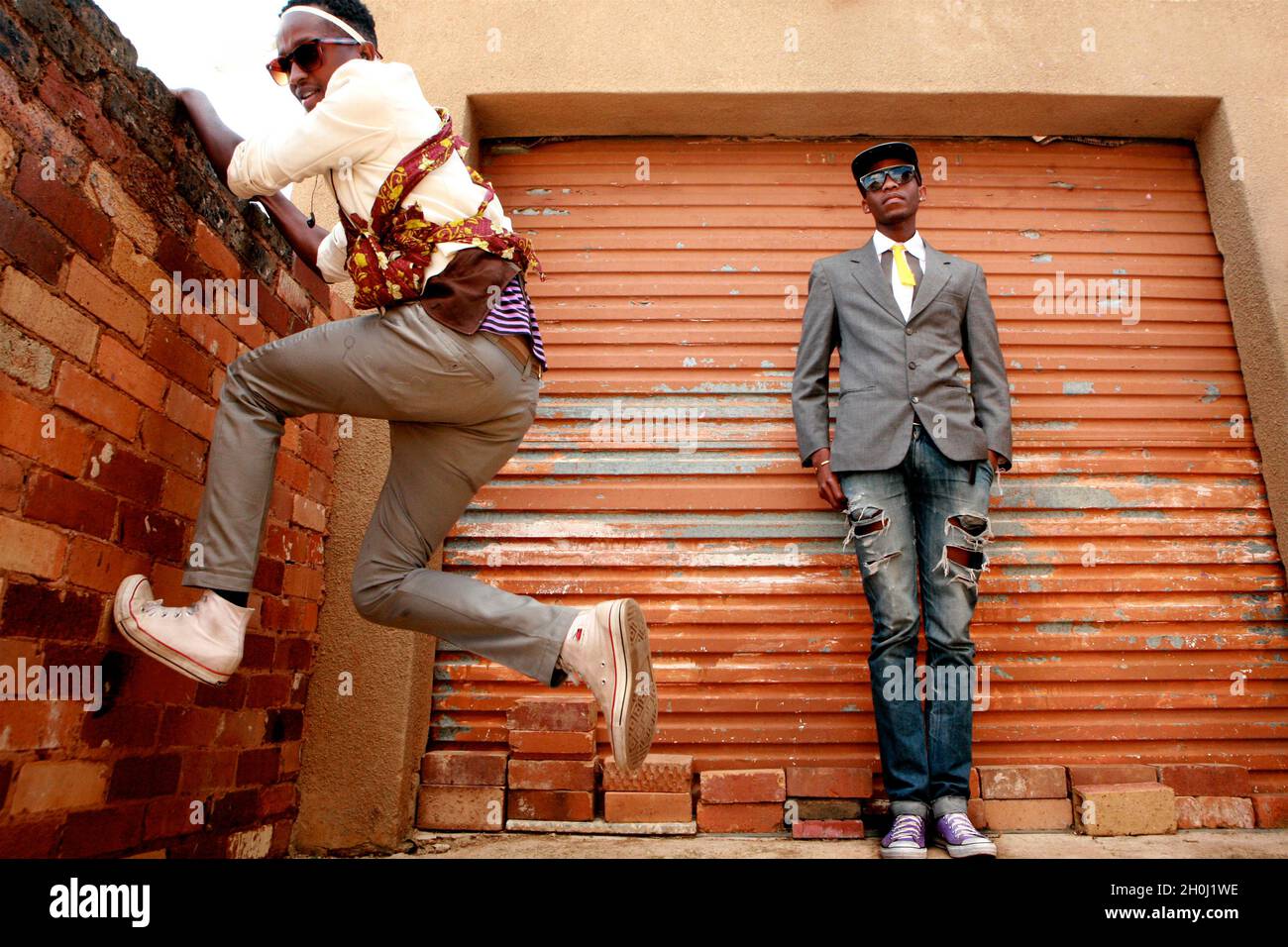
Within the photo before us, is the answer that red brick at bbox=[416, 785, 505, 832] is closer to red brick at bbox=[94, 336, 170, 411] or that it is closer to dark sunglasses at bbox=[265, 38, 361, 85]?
red brick at bbox=[94, 336, 170, 411]

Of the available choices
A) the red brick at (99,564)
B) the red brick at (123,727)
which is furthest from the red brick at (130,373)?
the red brick at (123,727)

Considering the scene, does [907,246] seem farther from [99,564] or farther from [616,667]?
[99,564]

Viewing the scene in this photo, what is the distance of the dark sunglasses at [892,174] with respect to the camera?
3.42m

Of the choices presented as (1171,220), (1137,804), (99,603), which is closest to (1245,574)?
(1137,804)

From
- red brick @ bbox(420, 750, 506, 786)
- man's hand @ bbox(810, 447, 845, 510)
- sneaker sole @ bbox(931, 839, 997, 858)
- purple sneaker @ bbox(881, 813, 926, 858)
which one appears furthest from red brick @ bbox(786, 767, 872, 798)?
red brick @ bbox(420, 750, 506, 786)

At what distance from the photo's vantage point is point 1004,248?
3967mm

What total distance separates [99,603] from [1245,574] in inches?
157

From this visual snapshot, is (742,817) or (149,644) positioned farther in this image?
(742,817)

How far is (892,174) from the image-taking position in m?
3.42

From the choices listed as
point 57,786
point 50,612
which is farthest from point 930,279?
point 57,786

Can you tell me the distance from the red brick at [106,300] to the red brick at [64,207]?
5 cm

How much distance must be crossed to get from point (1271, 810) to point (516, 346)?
314 cm

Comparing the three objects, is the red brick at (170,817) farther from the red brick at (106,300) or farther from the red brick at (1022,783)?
the red brick at (1022,783)

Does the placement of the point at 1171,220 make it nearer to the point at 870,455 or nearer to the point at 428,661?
the point at 870,455
